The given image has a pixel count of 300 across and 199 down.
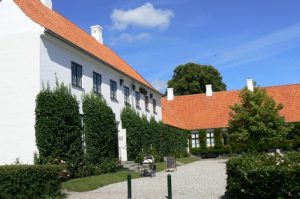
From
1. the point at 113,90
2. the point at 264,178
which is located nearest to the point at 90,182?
the point at 264,178

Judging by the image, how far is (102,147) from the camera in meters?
22.3

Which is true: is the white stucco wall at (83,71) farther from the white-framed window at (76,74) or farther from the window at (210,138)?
the window at (210,138)

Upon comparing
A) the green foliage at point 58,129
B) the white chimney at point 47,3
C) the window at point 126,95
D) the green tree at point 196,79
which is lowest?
the green foliage at point 58,129

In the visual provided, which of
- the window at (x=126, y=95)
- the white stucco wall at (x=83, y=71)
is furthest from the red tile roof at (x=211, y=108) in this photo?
the white stucco wall at (x=83, y=71)

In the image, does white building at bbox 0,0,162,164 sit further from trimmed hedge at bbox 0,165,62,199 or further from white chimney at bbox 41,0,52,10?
trimmed hedge at bbox 0,165,62,199

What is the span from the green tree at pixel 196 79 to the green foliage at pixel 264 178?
49.0 metres

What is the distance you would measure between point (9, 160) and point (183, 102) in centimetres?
3279

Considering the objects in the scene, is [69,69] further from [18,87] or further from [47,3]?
[47,3]

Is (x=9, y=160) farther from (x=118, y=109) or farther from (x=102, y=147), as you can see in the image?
(x=118, y=109)

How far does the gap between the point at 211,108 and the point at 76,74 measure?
90.4ft

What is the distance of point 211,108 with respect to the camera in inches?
1850

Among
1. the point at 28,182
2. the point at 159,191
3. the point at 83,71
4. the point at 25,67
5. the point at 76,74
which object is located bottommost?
the point at 159,191

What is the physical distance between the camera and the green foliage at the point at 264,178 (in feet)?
32.8

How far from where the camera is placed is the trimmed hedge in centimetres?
1180
